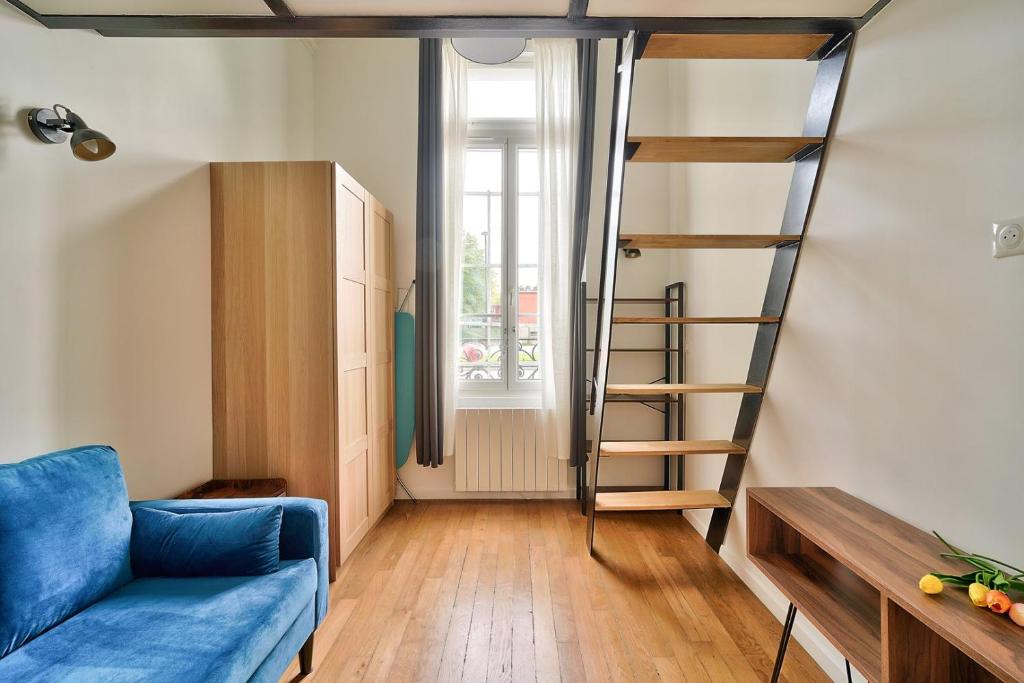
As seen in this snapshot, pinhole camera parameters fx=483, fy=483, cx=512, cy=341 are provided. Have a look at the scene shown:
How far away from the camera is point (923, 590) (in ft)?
3.34

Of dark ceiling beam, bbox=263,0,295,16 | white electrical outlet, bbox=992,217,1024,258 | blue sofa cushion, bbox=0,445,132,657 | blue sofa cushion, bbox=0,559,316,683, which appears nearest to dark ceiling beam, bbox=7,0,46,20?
dark ceiling beam, bbox=263,0,295,16

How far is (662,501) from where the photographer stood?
7.75ft

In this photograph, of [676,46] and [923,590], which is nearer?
→ [923,590]

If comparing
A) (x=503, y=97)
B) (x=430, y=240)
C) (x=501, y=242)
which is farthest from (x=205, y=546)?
(x=503, y=97)

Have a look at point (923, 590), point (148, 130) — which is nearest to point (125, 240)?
point (148, 130)

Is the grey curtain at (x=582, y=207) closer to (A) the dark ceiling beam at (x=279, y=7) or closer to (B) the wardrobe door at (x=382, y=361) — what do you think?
(B) the wardrobe door at (x=382, y=361)

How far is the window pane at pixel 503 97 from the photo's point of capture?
137 inches

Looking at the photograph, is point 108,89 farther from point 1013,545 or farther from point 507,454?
point 1013,545

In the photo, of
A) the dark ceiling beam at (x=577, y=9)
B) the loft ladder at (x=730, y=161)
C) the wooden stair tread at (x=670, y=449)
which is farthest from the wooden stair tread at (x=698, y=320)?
the dark ceiling beam at (x=577, y=9)

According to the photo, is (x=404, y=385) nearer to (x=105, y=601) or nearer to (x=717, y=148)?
(x=105, y=601)

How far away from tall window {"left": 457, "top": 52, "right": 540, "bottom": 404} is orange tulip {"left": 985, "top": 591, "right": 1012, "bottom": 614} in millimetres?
2677

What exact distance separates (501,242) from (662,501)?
6.70 feet

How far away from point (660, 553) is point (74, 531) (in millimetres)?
2530

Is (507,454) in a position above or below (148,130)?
below
